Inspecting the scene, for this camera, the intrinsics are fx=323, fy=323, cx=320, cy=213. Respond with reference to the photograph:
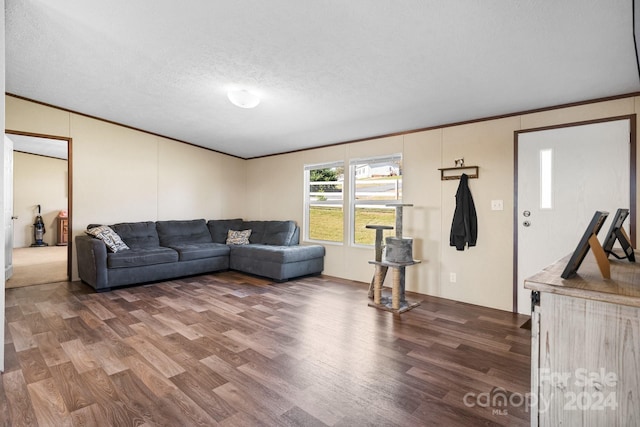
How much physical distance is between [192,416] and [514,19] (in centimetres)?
299

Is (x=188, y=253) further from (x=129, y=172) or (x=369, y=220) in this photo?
(x=369, y=220)

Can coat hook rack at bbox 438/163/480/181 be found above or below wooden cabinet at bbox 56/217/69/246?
above

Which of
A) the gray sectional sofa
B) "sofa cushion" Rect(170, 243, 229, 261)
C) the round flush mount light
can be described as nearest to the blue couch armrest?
the gray sectional sofa

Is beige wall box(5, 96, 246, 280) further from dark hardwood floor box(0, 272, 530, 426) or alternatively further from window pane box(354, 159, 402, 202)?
window pane box(354, 159, 402, 202)

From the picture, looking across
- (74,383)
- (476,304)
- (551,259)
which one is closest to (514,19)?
(551,259)

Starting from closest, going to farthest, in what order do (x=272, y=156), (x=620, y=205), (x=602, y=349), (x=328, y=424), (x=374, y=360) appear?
(x=602, y=349), (x=328, y=424), (x=374, y=360), (x=620, y=205), (x=272, y=156)

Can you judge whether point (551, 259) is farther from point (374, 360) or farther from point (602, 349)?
point (602, 349)

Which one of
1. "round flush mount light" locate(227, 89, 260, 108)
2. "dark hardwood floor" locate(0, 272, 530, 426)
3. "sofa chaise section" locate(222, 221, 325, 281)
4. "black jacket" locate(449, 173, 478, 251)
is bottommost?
"dark hardwood floor" locate(0, 272, 530, 426)

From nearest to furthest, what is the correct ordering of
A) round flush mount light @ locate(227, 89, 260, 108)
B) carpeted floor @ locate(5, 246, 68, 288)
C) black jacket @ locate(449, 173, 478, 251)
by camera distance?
round flush mount light @ locate(227, 89, 260, 108), black jacket @ locate(449, 173, 478, 251), carpeted floor @ locate(5, 246, 68, 288)

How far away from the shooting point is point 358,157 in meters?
4.83

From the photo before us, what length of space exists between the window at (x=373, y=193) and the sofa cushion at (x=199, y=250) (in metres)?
2.18

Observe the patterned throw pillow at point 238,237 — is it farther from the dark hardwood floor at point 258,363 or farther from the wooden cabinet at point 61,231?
the wooden cabinet at point 61,231

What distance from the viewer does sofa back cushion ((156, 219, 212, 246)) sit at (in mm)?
5336

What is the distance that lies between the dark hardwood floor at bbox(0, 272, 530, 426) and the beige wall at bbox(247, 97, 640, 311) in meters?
0.33
